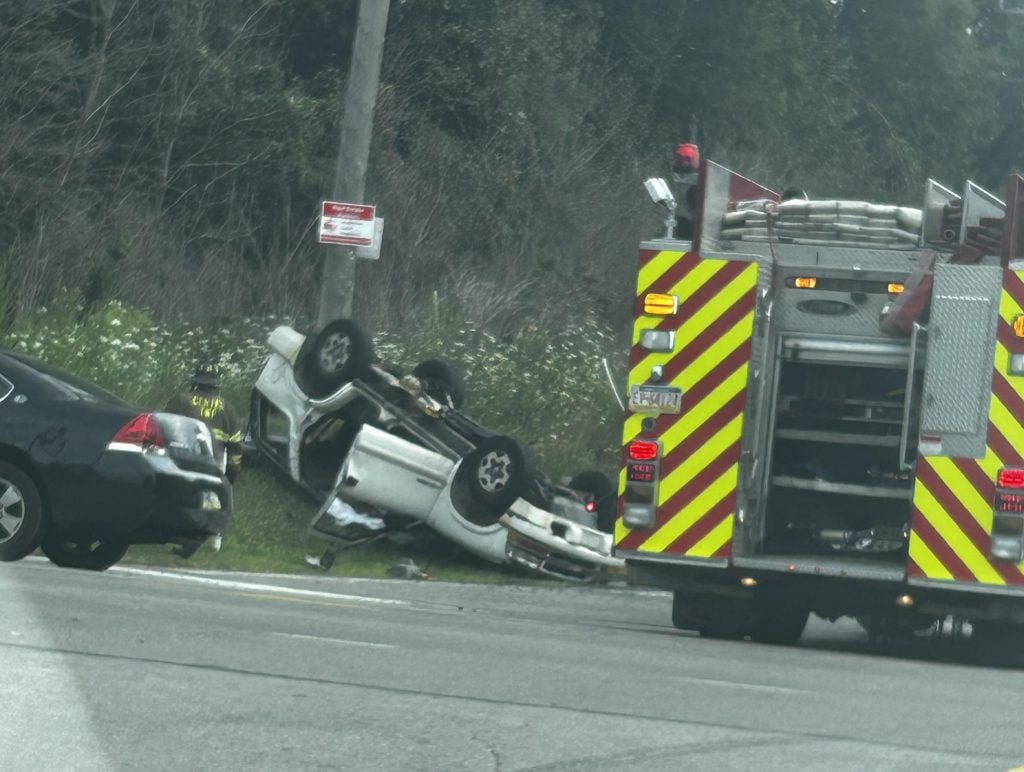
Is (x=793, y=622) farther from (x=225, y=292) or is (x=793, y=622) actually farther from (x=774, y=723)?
(x=225, y=292)

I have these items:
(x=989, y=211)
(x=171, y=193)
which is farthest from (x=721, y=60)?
(x=989, y=211)

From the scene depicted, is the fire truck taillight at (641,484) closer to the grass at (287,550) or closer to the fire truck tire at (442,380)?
the grass at (287,550)

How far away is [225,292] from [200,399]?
35.9 ft

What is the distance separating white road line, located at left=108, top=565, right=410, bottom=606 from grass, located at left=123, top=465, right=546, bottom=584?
1.11 metres

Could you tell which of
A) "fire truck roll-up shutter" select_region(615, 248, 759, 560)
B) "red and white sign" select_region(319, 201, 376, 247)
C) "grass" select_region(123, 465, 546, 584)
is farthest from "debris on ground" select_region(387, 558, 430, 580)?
"fire truck roll-up shutter" select_region(615, 248, 759, 560)

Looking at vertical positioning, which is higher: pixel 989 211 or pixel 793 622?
pixel 989 211

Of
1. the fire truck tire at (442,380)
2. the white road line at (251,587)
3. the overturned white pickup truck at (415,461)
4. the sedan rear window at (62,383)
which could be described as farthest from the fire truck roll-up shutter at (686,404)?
the fire truck tire at (442,380)

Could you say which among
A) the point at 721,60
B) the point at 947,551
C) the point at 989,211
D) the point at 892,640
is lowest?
the point at 892,640

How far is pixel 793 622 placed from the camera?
13.1 metres

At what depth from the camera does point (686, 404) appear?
12.5 m

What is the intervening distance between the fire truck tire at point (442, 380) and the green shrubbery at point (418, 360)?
2.61 m

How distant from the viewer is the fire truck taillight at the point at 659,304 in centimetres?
1254

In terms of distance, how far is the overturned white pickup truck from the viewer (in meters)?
16.7

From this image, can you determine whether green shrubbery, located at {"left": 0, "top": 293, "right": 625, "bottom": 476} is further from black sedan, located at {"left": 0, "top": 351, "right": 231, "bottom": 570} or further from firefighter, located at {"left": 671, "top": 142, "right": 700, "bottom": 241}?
firefighter, located at {"left": 671, "top": 142, "right": 700, "bottom": 241}
